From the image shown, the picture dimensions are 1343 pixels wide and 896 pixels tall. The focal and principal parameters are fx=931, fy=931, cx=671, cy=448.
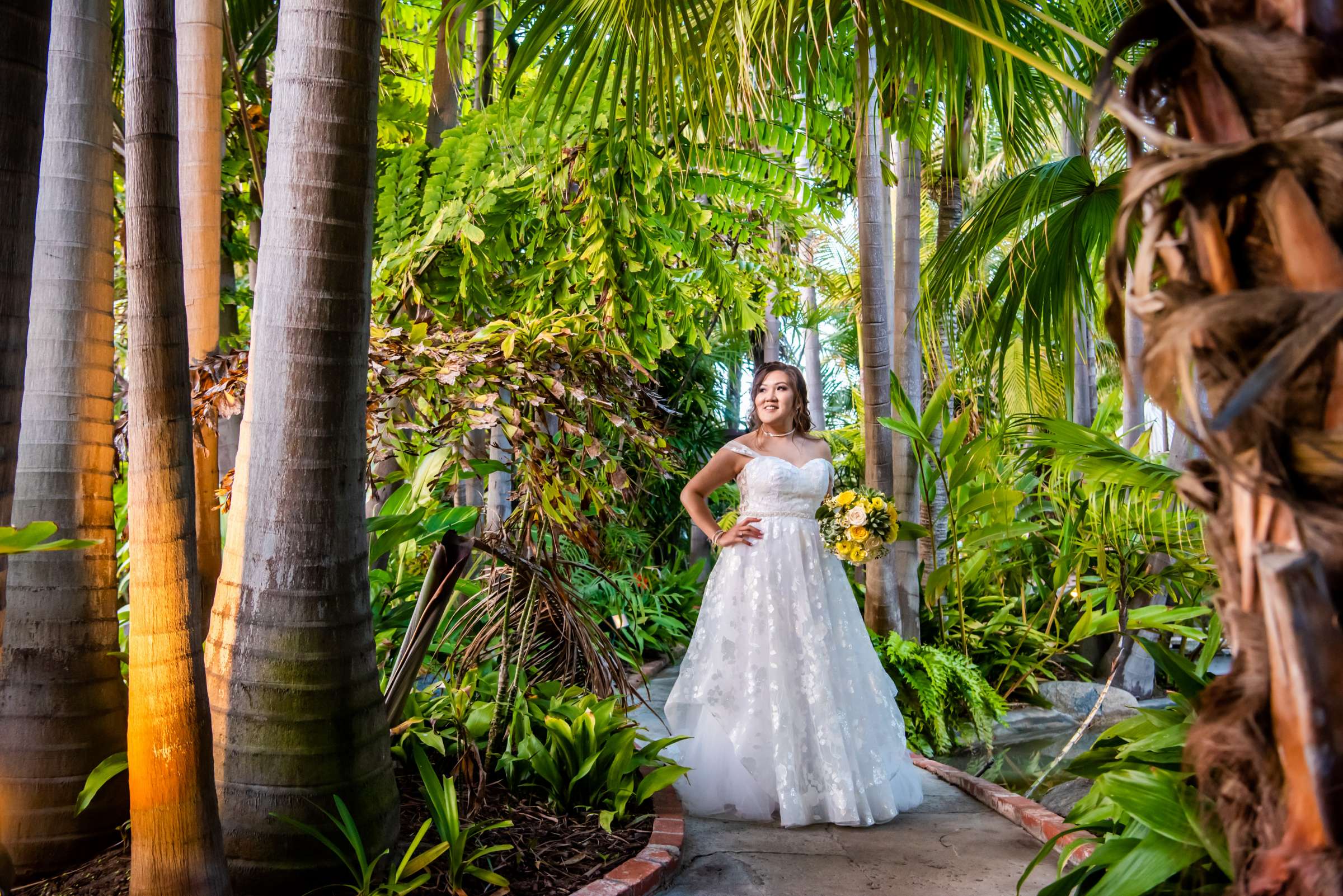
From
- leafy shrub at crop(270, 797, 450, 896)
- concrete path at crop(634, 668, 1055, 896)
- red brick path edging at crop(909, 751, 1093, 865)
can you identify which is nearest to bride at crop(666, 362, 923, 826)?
concrete path at crop(634, 668, 1055, 896)

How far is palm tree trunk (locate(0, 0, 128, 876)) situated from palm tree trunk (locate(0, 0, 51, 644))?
4.76ft

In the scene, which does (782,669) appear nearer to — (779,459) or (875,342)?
(779,459)

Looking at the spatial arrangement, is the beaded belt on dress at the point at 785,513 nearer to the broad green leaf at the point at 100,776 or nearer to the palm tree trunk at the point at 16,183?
the broad green leaf at the point at 100,776

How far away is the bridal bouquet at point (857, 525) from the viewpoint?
15.4 ft

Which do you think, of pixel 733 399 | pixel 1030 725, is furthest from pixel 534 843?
pixel 733 399

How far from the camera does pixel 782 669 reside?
175 inches

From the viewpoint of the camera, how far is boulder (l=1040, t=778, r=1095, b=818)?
4.40 m

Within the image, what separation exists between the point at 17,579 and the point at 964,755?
16.9 ft

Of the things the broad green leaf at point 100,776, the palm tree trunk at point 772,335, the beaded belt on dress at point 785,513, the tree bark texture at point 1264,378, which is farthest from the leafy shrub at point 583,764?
the palm tree trunk at point 772,335

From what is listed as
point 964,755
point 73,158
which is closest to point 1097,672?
point 964,755

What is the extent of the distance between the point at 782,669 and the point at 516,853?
164 centimetres

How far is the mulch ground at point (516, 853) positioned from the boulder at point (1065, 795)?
2053 mm

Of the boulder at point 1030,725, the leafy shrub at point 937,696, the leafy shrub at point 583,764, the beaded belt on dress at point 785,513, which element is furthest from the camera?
the boulder at point 1030,725

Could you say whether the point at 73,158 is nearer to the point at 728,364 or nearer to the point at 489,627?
the point at 489,627
